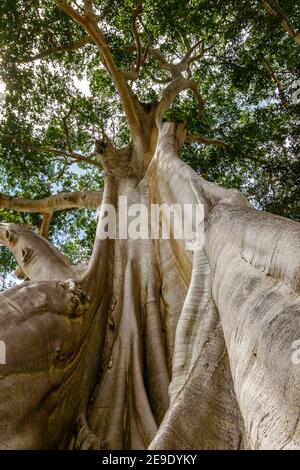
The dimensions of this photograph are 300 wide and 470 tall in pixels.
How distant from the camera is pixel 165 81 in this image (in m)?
8.24

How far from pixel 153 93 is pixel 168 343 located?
256 inches

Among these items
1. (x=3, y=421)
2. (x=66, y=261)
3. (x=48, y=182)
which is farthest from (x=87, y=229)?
(x=3, y=421)

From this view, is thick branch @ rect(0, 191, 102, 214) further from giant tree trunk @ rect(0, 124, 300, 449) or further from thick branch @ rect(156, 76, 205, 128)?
giant tree trunk @ rect(0, 124, 300, 449)

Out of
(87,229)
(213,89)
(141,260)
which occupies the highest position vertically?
(213,89)

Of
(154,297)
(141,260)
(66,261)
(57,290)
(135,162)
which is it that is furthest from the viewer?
(135,162)

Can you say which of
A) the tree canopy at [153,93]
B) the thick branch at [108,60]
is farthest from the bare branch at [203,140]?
the thick branch at [108,60]

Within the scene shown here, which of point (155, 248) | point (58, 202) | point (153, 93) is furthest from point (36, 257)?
point (153, 93)

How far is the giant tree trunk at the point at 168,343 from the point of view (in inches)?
53.7

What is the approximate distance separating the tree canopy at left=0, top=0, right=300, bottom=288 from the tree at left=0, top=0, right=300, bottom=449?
1.4 inches

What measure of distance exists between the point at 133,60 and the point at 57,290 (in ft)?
20.5

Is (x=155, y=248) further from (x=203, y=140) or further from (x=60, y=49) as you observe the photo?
(x=60, y=49)

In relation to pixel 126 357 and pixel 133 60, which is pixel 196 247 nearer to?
pixel 126 357

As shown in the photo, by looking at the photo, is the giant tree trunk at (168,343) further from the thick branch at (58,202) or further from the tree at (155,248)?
the thick branch at (58,202)

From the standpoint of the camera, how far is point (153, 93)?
8562mm
